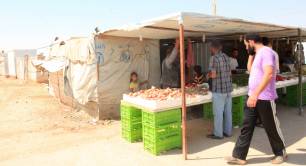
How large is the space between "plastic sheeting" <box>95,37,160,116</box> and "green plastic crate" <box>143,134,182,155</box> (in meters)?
3.27

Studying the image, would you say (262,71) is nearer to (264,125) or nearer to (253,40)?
(253,40)

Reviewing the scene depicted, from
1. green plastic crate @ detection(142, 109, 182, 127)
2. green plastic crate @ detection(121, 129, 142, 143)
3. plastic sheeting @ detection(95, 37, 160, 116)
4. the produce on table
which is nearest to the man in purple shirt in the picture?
green plastic crate @ detection(142, 109, 182, 127)

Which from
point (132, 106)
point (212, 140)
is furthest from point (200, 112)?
point (132, 106)

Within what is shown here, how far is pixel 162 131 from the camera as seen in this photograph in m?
5.82

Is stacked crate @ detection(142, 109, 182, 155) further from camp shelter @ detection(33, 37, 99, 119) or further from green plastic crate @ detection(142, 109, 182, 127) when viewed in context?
camp shelter @ detection(33, 37, 99, 119)

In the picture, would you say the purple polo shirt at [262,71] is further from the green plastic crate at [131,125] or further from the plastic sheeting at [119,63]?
the plastic sheeting at [119,63]

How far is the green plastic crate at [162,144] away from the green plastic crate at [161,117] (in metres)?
0.32

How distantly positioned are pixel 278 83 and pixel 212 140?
322 centimetres

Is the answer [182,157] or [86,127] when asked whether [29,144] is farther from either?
[182,157]

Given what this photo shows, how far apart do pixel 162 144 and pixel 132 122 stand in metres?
1.04

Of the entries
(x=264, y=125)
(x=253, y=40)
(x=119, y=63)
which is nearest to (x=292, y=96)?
(x=119, y=63)

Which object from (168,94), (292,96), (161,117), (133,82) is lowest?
(292,96)

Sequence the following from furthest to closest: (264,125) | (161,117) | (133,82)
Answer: (133,82) → (161,117) → (264,125)

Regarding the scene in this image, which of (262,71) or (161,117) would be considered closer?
(262,71)
